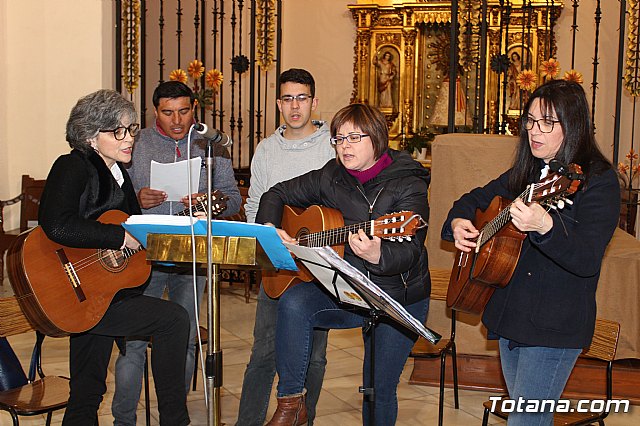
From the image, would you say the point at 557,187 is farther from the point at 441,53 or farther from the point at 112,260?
the point at 441,53

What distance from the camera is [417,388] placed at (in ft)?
16.5

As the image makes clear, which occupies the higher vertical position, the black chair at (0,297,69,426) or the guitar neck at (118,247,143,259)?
the guitar neck at (118,247,143,259)

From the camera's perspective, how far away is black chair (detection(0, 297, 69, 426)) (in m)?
3.41

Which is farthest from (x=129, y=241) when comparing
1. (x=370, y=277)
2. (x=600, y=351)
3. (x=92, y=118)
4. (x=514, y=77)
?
(x=514, y=77)

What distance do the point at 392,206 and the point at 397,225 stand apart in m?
0.37

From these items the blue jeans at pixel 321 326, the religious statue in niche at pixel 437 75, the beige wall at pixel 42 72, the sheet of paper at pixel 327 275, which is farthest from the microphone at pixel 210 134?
the religious statue in niche at pixel 437 75

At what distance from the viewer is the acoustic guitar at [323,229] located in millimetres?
2951

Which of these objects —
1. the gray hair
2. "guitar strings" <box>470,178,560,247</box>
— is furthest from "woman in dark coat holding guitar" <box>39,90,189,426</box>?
"guitar strings" <box>470,178,560,247</box>

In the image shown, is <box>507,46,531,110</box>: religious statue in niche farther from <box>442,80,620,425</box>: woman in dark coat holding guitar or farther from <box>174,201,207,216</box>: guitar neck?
<box>442,80,620,425</box>: woman in dark coat holding guitar

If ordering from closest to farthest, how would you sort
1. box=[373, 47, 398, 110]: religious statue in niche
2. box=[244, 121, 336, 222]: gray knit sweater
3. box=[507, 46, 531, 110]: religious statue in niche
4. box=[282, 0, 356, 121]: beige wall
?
1. box=[244, 121, 336, 222]: gray knit sweater
2. box=[507, 46, 531, 110]: religious statue in niche
3. box=[373, 47, 398, 110]: religious statue in niche
4. box=[282, 0, 356, 121]: beige wall

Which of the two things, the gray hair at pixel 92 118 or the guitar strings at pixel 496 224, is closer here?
the guitar strings at pixel 496 224

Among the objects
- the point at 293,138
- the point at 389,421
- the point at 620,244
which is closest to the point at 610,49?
the point at 620,244

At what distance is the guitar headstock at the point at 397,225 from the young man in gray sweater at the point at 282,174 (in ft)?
3.28

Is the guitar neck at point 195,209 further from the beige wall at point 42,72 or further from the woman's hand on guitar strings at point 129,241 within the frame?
the beige wall at point 42,72
